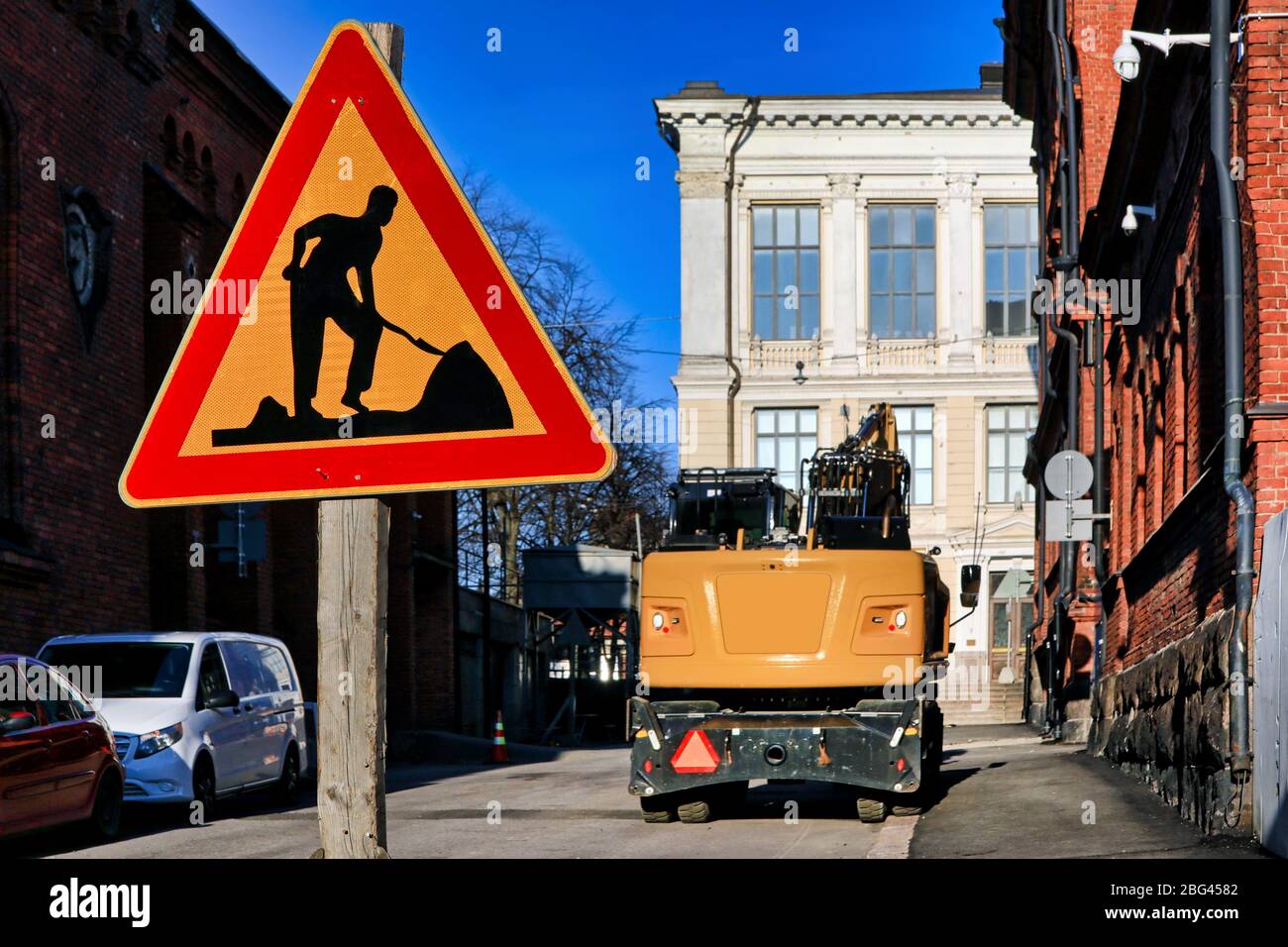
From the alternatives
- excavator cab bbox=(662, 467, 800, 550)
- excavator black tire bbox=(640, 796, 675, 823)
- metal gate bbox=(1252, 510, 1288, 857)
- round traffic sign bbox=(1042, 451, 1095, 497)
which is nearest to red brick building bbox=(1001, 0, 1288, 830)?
metal gate bbox=(1252, 510, 1288, 857)

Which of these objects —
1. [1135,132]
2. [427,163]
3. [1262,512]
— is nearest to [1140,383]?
[1135,132]

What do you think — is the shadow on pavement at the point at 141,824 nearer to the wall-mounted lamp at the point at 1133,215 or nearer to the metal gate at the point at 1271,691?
the metal gate at the point at 1271,691

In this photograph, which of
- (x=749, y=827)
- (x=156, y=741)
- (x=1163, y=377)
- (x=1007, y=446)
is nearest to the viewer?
(x=749, y=827)

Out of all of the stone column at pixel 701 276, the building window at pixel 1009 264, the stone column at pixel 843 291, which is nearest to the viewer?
the stone column at pixel 701 276

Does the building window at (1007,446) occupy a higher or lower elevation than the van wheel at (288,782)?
higher

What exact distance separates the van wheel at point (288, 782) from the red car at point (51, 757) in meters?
4.98

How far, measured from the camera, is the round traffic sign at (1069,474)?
24594 millimetres

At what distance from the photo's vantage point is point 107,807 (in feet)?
50.0

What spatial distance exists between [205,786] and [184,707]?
32.0 inches

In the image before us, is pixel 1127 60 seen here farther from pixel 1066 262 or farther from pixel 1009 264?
pixel 1009 264

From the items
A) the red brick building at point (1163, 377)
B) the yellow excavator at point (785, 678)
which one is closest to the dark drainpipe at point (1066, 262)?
the red brick building at point (1163, 377)

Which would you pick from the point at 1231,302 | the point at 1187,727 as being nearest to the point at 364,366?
the point at 1231,302

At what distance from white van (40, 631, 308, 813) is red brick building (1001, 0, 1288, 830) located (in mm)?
8880

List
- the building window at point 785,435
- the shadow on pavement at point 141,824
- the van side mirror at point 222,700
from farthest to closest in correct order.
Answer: the building window at point 785,435 < the van side mirror at point 222,700 < the shadow on pavement at point 141,824
